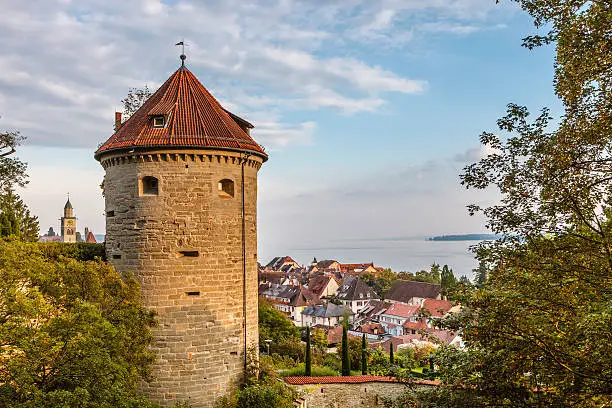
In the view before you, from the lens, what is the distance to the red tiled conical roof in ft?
50.4

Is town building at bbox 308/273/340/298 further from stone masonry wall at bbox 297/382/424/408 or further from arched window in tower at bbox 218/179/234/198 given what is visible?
arched window in tower at bbox 218/179/234/198

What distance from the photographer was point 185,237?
15.3 meters

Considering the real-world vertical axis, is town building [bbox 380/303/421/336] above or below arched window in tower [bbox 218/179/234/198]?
below

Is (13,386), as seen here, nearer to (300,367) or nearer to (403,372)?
(403,372)

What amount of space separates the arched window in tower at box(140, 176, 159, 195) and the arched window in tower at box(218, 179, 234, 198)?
2.01m

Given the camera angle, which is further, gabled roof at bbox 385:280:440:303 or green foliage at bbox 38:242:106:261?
gabled roof at bbox 385:280:440:303

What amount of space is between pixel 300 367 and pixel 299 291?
5023cm

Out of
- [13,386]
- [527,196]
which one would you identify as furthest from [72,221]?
[527,196]

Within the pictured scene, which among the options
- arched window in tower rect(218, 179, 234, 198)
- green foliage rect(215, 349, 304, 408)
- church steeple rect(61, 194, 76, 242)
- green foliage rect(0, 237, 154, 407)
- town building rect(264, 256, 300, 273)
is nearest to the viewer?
green foliage rect(0, 237, 154, 407)

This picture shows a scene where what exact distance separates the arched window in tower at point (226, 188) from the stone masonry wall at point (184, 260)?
23 centimetres

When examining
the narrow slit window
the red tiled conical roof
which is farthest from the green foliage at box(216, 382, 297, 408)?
the red tiled conical roof

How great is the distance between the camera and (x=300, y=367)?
28234 mm

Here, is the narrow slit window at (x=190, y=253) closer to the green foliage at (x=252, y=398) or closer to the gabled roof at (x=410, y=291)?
the green foliage at (x=252, y=398)

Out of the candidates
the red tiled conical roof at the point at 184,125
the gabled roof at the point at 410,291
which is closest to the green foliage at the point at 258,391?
the red tiled conical roof at the point at 184,125
